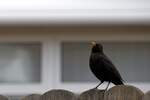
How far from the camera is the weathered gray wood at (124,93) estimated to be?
2807 mm

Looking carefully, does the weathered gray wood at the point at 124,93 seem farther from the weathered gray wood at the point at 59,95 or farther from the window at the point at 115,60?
the window at the point at 115,60

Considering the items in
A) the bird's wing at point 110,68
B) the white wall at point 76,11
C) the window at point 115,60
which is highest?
the white wall at point 76,11

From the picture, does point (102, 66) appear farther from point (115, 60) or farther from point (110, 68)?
point (115, 60)

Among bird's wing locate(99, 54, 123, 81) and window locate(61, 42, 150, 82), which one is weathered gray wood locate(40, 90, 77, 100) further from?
window locate(61, 42, 150, 82)

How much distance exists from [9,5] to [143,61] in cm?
140

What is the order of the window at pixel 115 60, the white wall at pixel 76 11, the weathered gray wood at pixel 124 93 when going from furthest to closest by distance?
the window at pixel 115 60 < the white wall at pixel 76 11 < the weathered gray wood at pixel 124 93

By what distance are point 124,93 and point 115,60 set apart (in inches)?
129

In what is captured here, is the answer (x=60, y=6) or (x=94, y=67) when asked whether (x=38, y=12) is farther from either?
(x=94, y=67)

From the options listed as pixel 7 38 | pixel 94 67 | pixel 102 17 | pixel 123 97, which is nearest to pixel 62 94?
pixel 123 97

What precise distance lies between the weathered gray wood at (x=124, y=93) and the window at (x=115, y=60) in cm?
313

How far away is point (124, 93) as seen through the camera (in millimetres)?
2838

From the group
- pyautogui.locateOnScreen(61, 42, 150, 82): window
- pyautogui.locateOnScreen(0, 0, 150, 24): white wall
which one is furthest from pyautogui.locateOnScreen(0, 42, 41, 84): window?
pyautogui.locateOnScreen(0, 0, 150, 24): white wall

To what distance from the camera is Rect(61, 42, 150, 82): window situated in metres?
6.02

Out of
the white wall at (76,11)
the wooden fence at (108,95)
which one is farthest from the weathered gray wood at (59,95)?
the white wall at (76,11)
